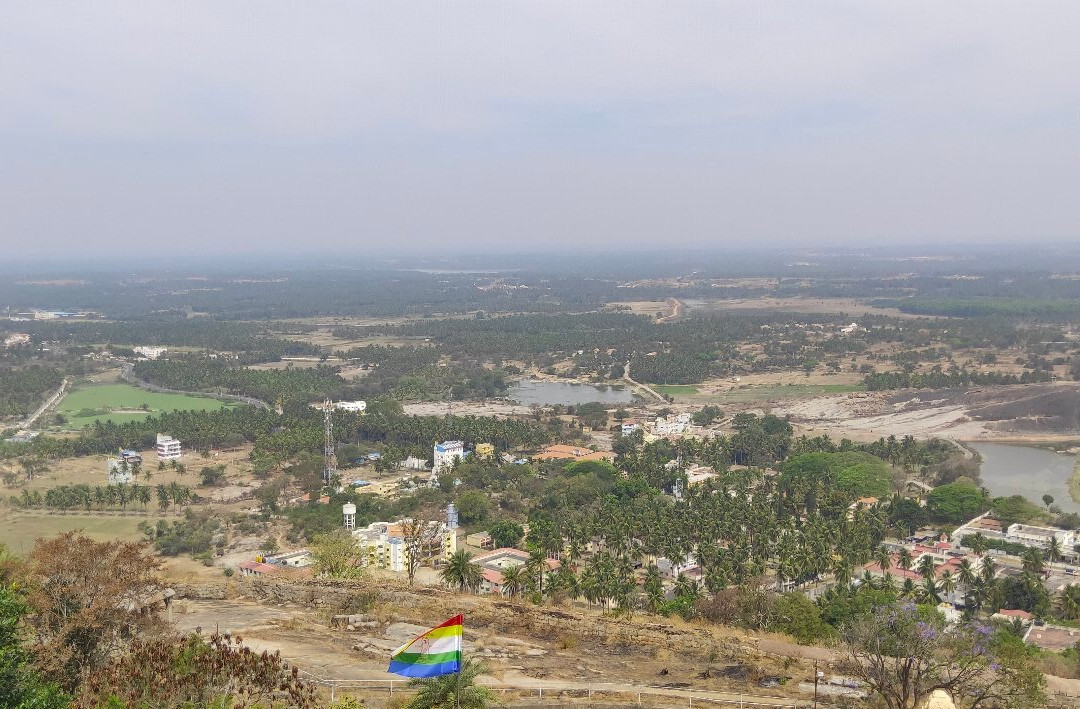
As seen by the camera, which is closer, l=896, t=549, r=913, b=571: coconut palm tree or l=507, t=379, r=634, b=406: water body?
l=896, t=549, r=913, b=571: coconut palm tree

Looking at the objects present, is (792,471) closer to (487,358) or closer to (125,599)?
(125,599)

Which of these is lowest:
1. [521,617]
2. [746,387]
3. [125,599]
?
[746,387]

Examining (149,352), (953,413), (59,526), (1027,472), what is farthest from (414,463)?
(149,352)

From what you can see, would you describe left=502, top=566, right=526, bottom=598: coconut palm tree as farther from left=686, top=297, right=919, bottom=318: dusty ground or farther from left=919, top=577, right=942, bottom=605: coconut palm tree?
left=686, top=297, right=919, bottom=318: dusty ground

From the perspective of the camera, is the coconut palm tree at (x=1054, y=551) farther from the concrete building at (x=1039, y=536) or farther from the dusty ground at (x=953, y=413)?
the dusty ground at (x=953, y=413)

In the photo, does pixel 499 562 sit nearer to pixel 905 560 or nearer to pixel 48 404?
pixel 905 560

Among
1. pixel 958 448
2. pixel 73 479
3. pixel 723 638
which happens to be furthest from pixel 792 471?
pixel 73 479

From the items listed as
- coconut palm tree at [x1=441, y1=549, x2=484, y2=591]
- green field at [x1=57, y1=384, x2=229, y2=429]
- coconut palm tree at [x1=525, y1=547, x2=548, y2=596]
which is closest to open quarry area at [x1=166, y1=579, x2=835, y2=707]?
coconut palm tree at [x1=441, y1=549, x2=484, y2=591]
